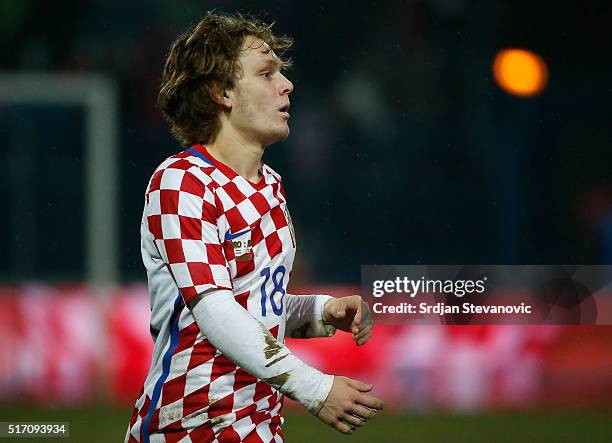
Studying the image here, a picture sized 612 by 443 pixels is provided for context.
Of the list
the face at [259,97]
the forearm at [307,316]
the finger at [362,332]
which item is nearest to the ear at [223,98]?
the face at [259,97]

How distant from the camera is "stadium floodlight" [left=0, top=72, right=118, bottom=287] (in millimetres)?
7367

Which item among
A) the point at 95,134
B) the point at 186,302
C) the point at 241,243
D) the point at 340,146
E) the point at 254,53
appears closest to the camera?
the point at 186,302

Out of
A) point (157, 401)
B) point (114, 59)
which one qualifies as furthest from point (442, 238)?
point (157, 401)

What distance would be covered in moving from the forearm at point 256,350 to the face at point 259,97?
1.67ft

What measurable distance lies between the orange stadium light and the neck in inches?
204

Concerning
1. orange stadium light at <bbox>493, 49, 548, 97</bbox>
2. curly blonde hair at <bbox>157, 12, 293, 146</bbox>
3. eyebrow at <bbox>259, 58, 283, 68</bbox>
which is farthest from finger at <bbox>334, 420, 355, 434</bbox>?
orange stadium light at <bbox>493, 49, 548, 97</bbox>

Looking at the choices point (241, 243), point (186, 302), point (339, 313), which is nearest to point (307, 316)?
point (339, 313)

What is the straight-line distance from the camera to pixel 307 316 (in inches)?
112

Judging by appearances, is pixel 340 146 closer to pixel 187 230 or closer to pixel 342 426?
pixel 187 230

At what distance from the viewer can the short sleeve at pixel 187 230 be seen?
7.82ft

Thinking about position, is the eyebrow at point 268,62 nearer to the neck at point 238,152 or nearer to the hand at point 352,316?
the neck at point 238,152

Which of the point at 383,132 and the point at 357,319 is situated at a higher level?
the point at 383,132

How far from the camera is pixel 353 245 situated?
7.74 m

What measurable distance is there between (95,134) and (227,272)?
5301mm
